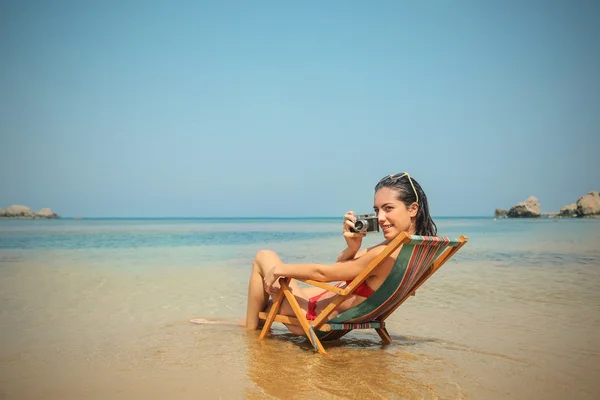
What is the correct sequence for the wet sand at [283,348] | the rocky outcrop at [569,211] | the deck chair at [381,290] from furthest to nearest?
1. the rocky outcrop at [569,211]
2. the deck chair at [381,290]
3. the wet sand at [283,348]

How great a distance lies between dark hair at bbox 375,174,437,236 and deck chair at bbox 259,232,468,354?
0.83ft

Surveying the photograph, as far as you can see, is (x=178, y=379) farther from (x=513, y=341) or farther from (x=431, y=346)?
(x=513, y=341)

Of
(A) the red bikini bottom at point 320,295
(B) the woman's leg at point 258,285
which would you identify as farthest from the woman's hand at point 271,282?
(A) the red bikini bottom at point 320,295

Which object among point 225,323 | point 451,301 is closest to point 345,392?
point 225,323

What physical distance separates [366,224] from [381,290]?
52cm

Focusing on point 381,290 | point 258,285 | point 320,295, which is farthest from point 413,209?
point 258,285

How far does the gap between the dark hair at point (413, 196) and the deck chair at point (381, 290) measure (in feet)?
0.83

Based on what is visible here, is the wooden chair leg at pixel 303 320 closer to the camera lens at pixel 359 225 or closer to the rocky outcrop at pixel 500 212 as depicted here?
the camera lens at pixel 359 225

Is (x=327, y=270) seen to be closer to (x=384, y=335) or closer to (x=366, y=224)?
(x=366, y=224)

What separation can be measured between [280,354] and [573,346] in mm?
2696

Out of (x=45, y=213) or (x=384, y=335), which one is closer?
(x=384, y=335)

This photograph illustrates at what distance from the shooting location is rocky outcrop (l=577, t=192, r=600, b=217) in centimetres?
5584

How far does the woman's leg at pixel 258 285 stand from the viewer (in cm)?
442

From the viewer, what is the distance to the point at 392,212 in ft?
12.6
